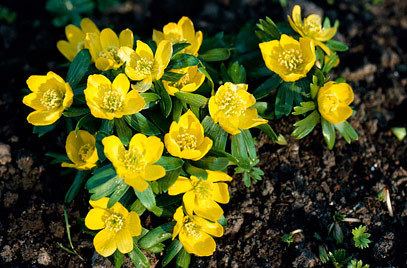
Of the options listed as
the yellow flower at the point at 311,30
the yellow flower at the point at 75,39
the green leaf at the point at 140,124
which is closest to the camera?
the green leaf at the point at 140,124

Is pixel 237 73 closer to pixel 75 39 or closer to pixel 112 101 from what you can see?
pixel 112 101

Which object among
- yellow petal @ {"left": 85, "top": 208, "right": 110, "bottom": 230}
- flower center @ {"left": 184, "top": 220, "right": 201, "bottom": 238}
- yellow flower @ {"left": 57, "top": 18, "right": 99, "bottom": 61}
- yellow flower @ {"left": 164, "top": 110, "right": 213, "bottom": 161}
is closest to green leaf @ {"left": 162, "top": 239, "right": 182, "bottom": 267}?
flower center @ {"left": 184, "top": 220, "right": 201, "bottom": 238}

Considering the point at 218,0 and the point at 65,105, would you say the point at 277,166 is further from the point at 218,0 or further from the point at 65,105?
the point at 218,0

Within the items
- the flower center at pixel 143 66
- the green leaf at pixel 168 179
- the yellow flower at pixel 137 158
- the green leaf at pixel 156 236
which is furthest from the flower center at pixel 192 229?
the flower center at pixel 143 66

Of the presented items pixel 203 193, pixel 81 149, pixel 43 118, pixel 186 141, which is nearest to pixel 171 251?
pixel 203 193

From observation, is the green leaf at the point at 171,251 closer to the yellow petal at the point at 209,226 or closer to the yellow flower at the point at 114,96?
the yellow petal at the point at 209,226

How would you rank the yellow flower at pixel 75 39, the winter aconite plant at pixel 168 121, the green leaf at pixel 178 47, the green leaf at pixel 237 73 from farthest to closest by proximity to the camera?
the yellow flower at pixel 75 39
the green leaf at pixel 237 73
the green leaf at pixel 178 47
the winter aconite plant at pixel 168 121

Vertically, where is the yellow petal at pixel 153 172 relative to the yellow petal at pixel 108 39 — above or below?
below
